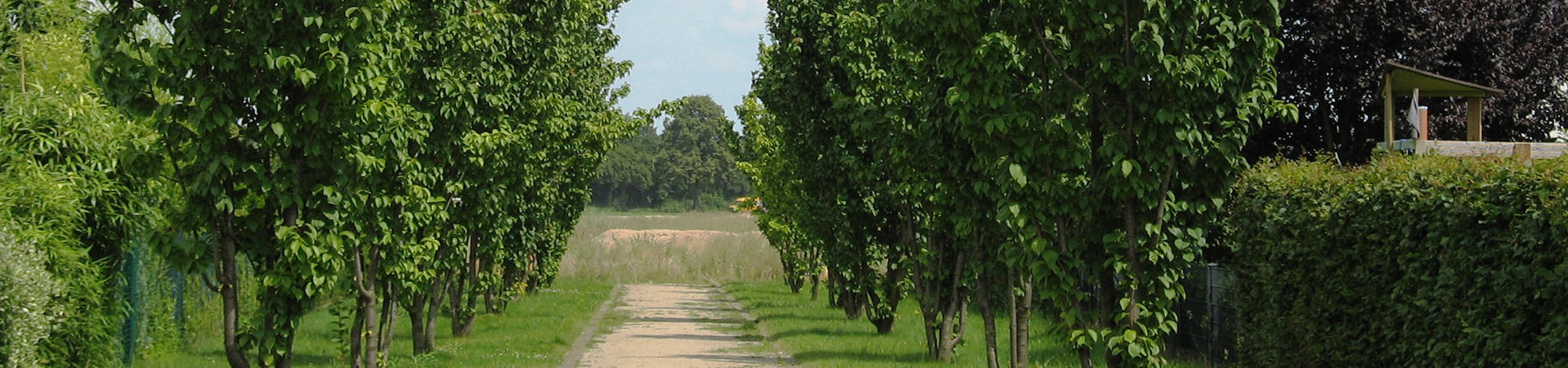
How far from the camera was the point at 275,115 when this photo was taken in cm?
877

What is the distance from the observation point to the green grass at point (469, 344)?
14586mm

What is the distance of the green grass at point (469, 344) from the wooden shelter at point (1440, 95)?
910 centimetres

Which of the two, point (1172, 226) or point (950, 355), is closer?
point (1172, 226)

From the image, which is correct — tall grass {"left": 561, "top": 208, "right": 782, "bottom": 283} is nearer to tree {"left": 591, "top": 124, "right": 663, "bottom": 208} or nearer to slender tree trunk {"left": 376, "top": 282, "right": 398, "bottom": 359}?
slender tree trunk {"left": 376, "top": 282, "right": 398, "bottom": 359}

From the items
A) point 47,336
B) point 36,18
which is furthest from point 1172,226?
point 36,18

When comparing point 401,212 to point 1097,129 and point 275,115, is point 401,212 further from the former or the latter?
point 1097,129

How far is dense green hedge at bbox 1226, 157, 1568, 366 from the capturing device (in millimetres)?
7215

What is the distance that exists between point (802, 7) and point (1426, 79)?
7033 mm

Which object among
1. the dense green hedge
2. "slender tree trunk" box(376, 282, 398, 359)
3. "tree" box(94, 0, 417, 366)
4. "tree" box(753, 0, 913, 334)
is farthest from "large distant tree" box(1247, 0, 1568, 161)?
"tree" box(94, 0, 417, 366)

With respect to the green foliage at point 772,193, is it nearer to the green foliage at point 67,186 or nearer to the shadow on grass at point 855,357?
the shadow on grass at point 855,357

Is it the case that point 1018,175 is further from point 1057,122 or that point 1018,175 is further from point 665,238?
point 665,238

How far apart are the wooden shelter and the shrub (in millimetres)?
11605

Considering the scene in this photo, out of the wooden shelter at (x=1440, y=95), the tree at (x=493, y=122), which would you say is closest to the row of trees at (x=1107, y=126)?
the tree at (x=493, y=122)

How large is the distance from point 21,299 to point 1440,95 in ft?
49.6
